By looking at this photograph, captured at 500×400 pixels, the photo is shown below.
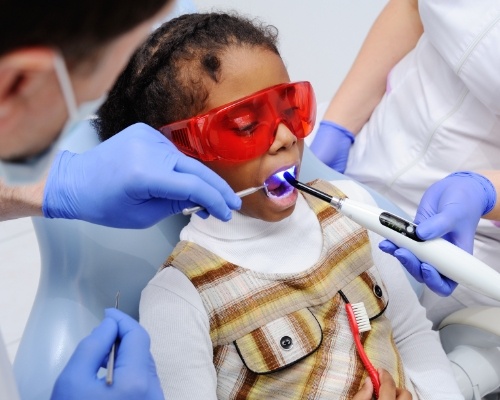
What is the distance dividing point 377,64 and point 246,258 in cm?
74

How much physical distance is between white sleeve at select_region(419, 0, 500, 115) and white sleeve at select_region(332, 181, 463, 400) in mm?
354

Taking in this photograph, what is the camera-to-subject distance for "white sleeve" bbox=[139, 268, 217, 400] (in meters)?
1.01

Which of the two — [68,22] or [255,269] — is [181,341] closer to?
[255,269]

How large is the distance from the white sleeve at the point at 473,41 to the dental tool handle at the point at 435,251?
396 millimetres

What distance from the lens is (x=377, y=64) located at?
1.63m

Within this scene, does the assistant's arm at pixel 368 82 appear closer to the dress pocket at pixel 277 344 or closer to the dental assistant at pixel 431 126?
the dental assistant at pixel 431 126

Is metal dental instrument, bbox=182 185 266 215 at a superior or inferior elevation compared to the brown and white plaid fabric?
superior

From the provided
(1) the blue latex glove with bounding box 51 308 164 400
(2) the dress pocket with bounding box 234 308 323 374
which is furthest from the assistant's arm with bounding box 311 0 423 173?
(1) the blue latex glove with bounding box 51 308 164 400

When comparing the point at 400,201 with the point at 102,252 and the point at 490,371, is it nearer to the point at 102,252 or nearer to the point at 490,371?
the point at 490,371

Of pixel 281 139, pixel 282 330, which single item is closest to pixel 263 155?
pixel 281 139

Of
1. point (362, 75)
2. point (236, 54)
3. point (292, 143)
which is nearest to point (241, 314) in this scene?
point (292, 143)

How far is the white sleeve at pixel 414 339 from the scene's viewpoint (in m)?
1.19

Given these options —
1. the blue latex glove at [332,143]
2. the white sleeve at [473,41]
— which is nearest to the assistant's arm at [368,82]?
the blue latex glove at [332,143]

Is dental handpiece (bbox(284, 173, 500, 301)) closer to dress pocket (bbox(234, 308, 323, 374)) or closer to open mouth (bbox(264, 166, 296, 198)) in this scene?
open mouth (bbox(264, 166, 296, 198))
